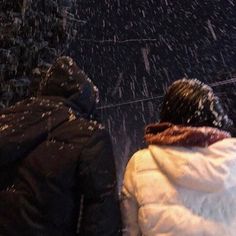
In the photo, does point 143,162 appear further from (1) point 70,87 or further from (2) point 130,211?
(1) point 70,87

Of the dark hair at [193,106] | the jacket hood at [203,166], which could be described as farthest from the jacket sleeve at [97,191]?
the dark hair at [193,106]

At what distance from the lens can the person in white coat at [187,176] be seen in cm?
253

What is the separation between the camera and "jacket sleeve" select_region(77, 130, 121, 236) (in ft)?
8.16

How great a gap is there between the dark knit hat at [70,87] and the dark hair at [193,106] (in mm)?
380

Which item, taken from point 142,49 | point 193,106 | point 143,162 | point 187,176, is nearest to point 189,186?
point 187,176

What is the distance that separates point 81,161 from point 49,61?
306 cm

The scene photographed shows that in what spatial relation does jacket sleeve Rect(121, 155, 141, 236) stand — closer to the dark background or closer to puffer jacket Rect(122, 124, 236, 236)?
puffer jacket Rect(122, 124, 236, 236)

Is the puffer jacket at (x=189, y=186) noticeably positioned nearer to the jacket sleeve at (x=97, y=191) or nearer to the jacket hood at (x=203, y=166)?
the jacket hood at (x=203, y=166)

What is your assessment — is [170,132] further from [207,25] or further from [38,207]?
[207,25]

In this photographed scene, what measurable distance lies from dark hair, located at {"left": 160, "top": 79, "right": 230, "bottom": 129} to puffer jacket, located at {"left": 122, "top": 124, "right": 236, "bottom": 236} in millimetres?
67

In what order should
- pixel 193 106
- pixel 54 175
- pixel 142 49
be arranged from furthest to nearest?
pixel 142 49, pixel 193 106, pixel 54 175

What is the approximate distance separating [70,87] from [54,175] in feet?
1.47

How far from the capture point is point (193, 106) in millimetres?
2627

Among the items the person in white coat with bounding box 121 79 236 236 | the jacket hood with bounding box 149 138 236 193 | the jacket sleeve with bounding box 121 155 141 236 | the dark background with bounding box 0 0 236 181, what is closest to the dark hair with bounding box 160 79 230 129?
the person in white coat with bounding box 121 79 236 236
